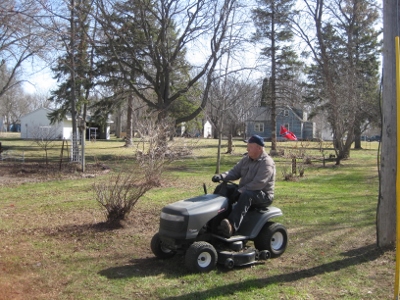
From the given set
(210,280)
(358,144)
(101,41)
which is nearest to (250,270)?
(210,280)

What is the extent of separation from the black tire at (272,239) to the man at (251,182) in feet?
1.31

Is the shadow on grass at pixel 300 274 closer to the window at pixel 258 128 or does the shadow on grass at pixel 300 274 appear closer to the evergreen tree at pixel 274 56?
the evergreen tree at pixel 274 56

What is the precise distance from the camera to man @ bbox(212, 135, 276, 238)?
521 centimetres

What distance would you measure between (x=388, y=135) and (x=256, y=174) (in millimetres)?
2082

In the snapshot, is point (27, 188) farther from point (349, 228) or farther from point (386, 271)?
point (386, 271)

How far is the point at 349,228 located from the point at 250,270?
3.08 meters

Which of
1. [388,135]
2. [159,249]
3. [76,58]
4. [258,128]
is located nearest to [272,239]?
[159,249]

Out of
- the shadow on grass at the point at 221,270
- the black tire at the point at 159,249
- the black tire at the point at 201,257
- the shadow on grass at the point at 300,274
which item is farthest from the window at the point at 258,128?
the black tire at the point at 201,257

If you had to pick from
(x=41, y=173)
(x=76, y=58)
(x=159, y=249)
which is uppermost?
(x=76, y=58)

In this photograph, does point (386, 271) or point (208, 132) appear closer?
point (386, 271)

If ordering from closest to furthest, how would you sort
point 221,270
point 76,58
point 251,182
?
point 221,270, point 251,182, point 76,58

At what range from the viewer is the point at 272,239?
19.1ft

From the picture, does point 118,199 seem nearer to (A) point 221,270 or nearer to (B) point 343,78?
(A) point 221,270

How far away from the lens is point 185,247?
524 cm
